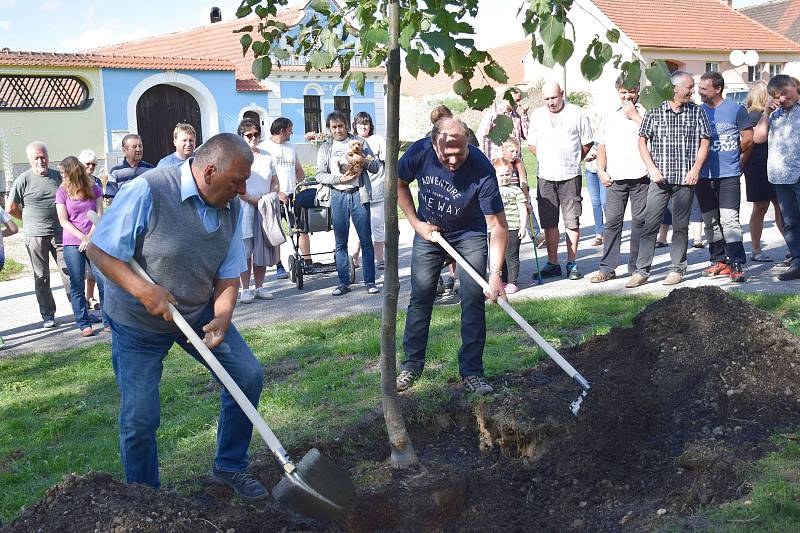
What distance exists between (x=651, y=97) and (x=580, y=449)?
6.58ft

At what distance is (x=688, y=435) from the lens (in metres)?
4.50

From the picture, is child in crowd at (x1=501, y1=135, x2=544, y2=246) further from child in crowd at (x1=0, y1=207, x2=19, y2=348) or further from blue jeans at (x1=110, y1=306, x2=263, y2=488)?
blue jeans at (x1=110, y1=306, x2=263, y2=488)

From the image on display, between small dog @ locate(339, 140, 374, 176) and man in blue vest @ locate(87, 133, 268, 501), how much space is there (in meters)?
5.10

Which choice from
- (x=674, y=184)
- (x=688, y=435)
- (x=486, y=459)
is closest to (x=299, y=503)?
(x=486, y=459)

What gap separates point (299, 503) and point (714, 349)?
283 centimetres

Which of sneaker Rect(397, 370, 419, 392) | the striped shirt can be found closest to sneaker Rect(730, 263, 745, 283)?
the striped shirt

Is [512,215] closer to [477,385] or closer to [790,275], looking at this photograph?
[790,275]

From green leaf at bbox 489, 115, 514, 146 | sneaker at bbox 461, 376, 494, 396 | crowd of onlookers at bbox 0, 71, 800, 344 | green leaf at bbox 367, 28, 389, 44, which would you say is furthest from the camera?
crowd of onlookers at bbox 0, 71, 800, 344

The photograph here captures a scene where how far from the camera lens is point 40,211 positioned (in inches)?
345

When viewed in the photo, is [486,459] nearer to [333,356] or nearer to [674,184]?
[333,356]

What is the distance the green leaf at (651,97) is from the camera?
10.1 ft

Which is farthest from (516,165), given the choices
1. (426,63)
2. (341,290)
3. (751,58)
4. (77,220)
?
(751,58)

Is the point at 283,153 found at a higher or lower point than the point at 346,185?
higher

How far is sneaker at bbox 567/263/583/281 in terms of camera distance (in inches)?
372
